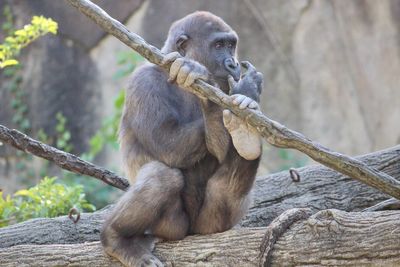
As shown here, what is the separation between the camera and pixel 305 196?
5164 millimetres

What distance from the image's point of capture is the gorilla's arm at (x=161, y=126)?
4137 mm

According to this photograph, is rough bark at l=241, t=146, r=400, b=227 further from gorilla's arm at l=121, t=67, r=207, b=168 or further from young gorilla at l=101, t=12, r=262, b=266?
gorilla's arm at l=121, t=67, r=207, b=168

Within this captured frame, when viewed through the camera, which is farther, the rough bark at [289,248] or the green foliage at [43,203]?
the green foliage at [43,203]

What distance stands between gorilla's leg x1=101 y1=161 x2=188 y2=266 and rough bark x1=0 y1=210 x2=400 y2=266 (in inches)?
3.0

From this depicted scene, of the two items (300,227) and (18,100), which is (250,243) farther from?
(18,100)

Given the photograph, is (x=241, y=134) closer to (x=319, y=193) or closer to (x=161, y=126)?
(x=161, y=126)

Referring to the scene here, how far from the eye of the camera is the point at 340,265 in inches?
133

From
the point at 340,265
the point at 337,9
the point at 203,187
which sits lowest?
the point at 340,265

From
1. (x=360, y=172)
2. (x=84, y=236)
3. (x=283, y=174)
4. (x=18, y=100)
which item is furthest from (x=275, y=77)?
(x=360, y=172)

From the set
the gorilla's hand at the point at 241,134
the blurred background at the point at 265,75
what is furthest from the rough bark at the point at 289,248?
the blurred background at the point at 265,75

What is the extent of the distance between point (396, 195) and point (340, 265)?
1.33 ft

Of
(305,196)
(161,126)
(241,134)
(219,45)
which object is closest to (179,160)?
(161,126)

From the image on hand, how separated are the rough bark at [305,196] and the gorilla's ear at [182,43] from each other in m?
1.18

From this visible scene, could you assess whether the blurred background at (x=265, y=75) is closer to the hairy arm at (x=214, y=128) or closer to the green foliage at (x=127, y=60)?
the green foliage at (x=127, y=60)
